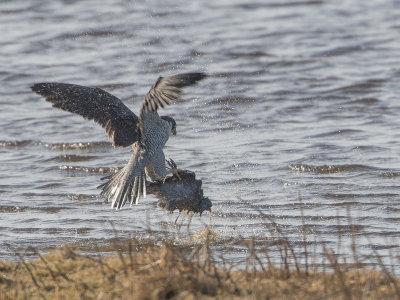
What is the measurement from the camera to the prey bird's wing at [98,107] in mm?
7355

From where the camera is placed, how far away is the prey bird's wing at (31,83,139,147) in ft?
24.1

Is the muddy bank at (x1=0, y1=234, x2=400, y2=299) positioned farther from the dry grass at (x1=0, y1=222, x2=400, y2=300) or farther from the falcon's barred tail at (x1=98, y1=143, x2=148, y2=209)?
the falcon's barred tail at (x1=98, y1=143, x2=148, y2=209)

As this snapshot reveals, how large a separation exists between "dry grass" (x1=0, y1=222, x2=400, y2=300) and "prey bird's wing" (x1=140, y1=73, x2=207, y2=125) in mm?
1699

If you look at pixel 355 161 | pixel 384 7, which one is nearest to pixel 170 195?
pixel 355 161

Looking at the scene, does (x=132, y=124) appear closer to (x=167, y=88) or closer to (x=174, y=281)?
(x=167, y=88)

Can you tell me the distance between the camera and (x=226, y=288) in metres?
4.57

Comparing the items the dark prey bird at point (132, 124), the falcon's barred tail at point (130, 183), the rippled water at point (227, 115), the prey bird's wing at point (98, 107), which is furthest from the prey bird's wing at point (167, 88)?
the rippled water at point (227, 115)

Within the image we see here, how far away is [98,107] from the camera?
24.4 feet

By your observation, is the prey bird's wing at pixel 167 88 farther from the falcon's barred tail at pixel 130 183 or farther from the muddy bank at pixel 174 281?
the muddy bank at pixel 174 281

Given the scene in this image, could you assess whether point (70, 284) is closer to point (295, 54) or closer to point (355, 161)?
point (355, 161)

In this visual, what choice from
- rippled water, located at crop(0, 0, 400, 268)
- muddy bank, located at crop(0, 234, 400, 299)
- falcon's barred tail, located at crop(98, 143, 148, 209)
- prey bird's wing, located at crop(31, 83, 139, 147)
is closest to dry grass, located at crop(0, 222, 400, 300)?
muddy bank, located at crop(0, 234, 400, 299)

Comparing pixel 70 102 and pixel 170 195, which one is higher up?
pixel 70 102

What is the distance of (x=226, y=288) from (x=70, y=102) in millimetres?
3335

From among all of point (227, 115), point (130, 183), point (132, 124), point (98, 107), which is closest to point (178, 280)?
point (130, 183)
